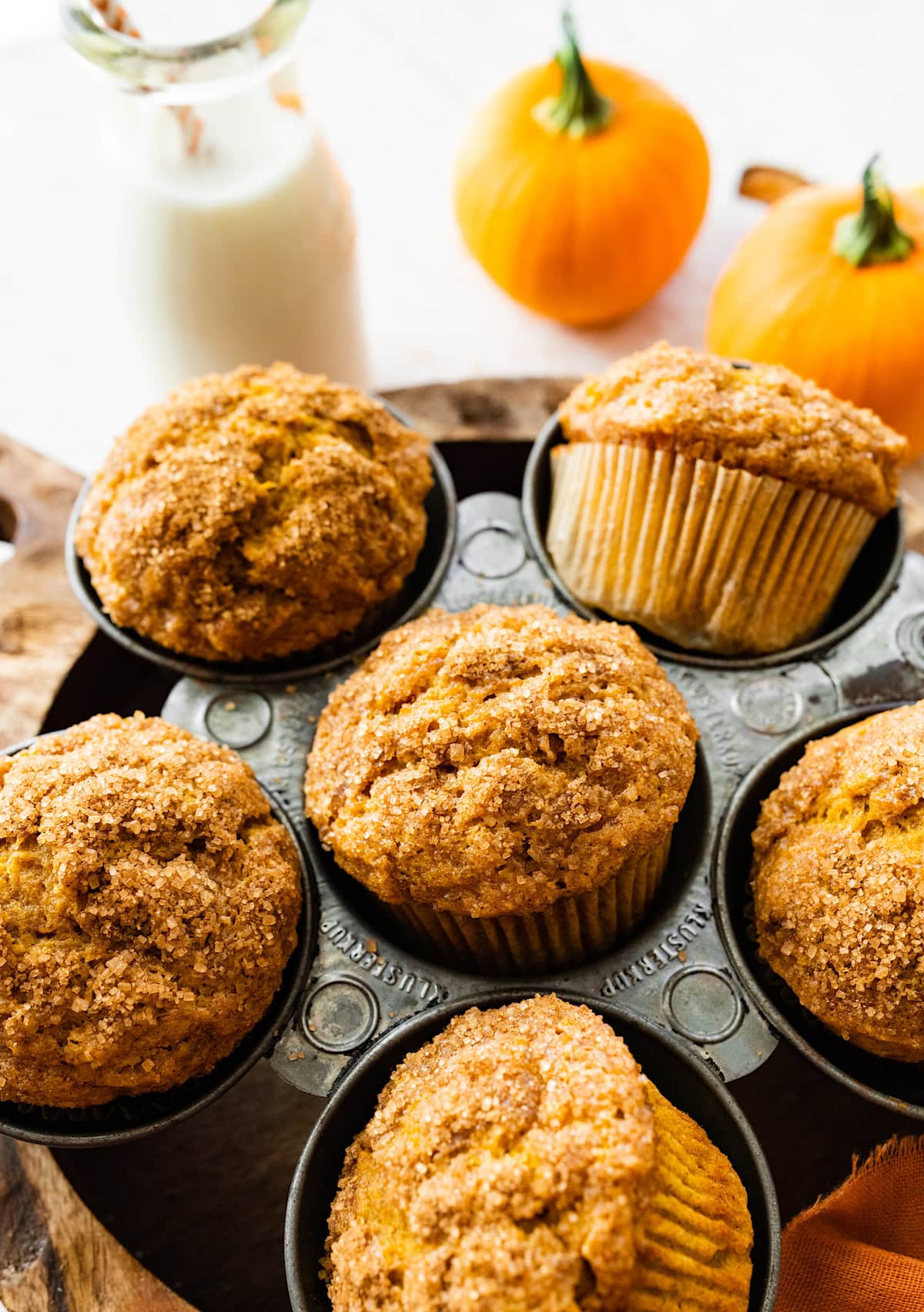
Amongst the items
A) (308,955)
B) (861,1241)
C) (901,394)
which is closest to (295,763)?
(308,955)

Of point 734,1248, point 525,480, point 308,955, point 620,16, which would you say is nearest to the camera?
point 734,1248

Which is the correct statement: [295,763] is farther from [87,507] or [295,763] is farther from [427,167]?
[427,167]

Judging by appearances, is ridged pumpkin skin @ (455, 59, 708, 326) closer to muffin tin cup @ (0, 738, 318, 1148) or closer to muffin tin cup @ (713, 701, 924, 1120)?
muffin tin cup @ (713, 701, 924, 1120)

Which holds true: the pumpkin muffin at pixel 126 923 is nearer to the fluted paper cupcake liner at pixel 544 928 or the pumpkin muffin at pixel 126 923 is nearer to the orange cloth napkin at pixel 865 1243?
the fluted paper cupcake liner at pixel 544 928

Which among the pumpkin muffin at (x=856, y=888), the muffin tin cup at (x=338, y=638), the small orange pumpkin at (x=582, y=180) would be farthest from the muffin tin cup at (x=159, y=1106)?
the small orange pumpkin at (x=582, y=180)

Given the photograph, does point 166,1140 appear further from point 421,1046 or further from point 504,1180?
point 504,1180

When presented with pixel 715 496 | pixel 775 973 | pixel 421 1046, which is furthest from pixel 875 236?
pixel 421 1046
